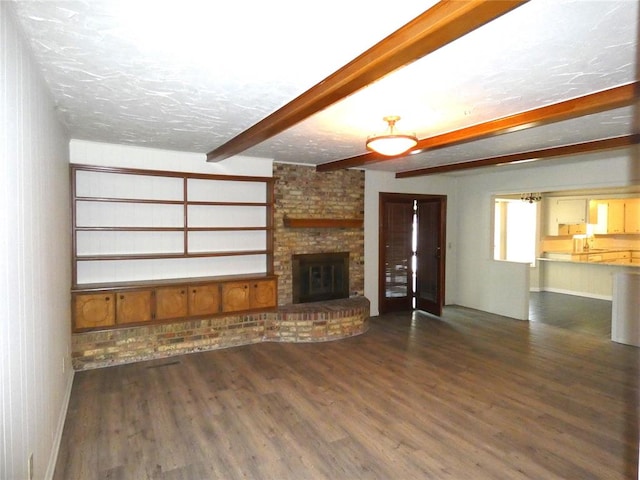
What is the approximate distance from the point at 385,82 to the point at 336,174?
3608 mm

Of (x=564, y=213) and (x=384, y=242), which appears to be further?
(x=564, y=213)

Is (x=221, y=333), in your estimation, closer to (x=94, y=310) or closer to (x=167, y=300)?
(x=167, y=300)

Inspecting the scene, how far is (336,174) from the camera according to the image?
617cm

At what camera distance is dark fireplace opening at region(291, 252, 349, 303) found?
581 centimetres

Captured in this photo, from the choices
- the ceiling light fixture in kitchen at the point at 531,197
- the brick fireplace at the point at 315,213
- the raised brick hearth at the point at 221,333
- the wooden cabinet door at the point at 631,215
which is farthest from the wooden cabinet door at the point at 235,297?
the wooden cabinet door at the point at 631,215

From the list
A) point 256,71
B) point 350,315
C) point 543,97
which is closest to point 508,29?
point 543,97

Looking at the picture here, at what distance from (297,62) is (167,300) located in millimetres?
3521

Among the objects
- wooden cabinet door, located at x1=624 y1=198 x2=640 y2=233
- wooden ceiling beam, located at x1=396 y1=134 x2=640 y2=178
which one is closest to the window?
wooden cabinet door, located at x1=624 y1=198 x2=640 y2=233

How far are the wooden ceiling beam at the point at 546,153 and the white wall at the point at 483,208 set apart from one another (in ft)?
3.42

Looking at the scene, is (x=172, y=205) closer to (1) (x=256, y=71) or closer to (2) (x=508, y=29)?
(1) (x=256, y=71)

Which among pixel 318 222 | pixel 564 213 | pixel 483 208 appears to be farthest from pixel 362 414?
pixel 564 213

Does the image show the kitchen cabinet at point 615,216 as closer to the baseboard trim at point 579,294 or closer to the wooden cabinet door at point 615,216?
the wooden cabinet door at point 615,216

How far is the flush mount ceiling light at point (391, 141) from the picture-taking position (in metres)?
3.07

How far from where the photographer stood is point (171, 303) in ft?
15.4
